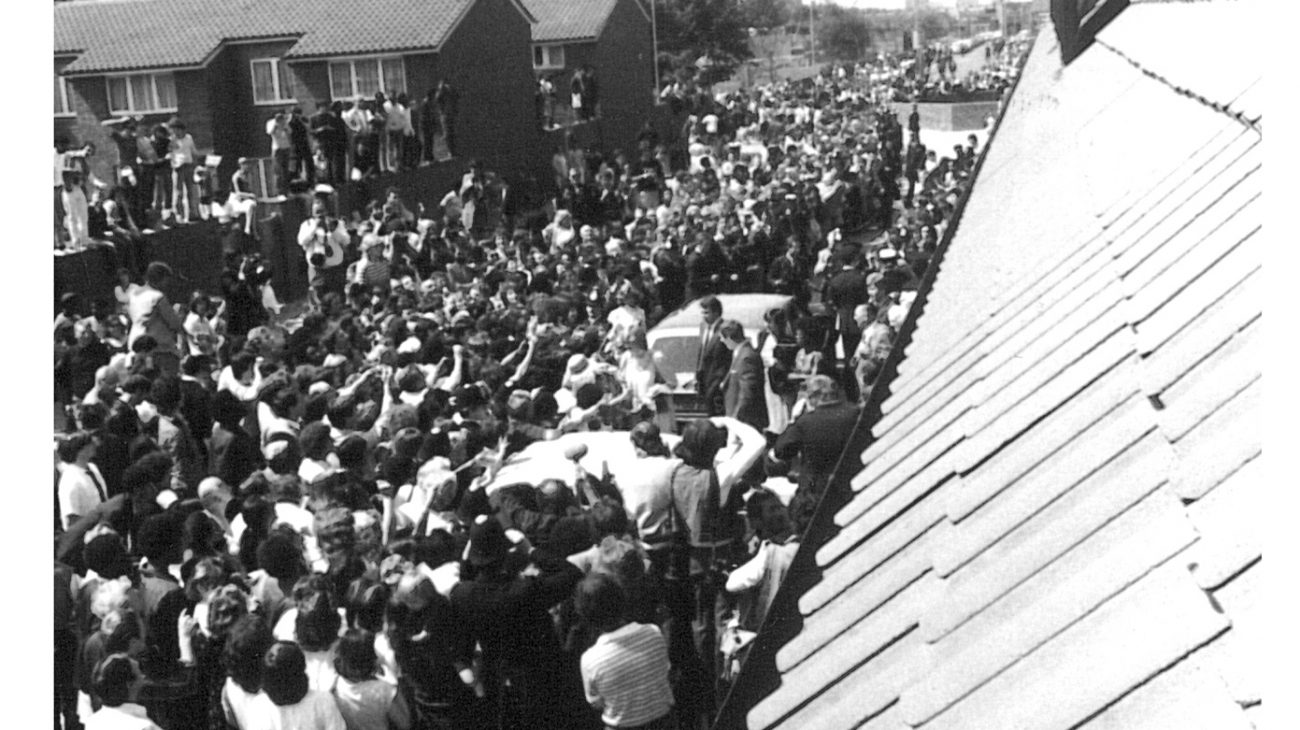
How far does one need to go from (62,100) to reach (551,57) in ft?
43.4

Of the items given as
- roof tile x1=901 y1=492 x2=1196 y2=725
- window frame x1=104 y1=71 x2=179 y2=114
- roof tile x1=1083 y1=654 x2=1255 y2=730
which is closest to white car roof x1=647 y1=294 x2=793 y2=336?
roof tile x1=901 y1=492 x2=1196 y2=725

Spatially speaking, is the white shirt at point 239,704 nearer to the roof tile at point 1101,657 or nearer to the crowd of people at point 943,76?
the roof tile at point 1101,657

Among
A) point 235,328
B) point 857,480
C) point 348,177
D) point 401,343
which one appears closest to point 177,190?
point 348,177

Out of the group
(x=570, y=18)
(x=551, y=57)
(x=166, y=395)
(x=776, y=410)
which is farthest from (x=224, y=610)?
(x=570, y=18)

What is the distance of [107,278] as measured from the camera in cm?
1766

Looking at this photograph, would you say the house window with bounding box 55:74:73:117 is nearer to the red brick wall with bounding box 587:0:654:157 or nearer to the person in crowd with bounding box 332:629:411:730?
the red brick wall with bounding box 587:0:654:157

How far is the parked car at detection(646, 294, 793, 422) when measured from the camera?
1256cm

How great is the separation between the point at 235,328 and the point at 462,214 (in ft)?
33.6

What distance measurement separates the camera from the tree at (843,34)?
329 ft

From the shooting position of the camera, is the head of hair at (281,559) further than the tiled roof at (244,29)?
No

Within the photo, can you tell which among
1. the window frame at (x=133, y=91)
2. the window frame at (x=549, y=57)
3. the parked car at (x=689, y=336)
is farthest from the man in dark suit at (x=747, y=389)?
the window frame at (x=549, y=57)

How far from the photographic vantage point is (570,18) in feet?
131

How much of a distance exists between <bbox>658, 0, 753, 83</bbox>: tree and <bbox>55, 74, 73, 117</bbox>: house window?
89.0 ft
